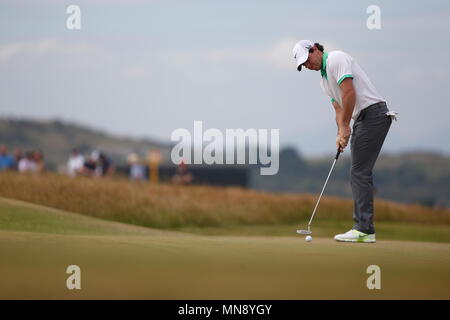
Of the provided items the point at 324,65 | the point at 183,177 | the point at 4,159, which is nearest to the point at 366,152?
the point at 324,65

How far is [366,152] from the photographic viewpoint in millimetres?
8258

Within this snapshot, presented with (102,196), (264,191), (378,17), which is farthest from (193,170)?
(378,17)

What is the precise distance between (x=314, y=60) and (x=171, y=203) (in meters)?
7.87

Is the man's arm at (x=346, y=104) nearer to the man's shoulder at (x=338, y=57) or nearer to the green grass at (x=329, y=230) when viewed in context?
the man's shoulder at (x=338, y=57)

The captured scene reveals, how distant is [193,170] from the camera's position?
41.1 meters

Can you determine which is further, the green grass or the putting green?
the green grass

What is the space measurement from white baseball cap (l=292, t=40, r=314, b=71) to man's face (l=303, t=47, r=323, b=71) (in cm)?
6

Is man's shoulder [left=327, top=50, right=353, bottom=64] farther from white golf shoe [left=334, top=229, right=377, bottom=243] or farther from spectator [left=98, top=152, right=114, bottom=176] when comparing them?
spectator [left=98, top=152, right=114, bottom=176]

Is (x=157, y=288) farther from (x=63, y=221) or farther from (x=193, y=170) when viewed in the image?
(x=193, y=170)

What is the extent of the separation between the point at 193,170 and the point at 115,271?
34.9 m

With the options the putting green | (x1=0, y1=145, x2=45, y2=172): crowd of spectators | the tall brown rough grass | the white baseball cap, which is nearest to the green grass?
the tall brown rough grass

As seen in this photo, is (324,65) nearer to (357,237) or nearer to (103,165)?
(357,237)

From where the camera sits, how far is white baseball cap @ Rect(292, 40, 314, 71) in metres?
8.16

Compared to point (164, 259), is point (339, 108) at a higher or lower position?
higher
